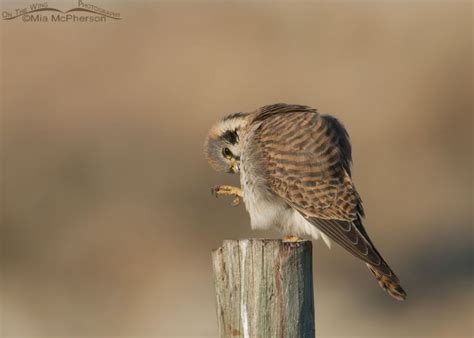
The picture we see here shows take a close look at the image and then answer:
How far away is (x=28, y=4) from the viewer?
475 inches

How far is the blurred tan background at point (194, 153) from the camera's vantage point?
10836 mm

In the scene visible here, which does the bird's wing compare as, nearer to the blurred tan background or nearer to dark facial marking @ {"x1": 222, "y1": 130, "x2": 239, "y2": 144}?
dark facial marking @ {"x1": 222, "y1": 130, "x2": 239, "y2": 144}

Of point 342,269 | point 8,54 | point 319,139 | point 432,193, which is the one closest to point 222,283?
point 319,139

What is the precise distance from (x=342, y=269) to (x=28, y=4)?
474cm

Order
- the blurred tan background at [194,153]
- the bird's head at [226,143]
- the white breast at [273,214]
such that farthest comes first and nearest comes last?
the blurred tan background at [194,153] → the bird's head at [226,143] → the white breast at [273,214]

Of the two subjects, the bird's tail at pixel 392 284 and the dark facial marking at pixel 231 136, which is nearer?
the bird's tail at pixel 392 284

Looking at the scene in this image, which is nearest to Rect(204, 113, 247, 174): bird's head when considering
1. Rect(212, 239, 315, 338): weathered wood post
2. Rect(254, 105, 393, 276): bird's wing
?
Rect(254, 105, 393, 276): bird's wing

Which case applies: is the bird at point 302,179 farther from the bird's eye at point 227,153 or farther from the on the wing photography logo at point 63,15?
the on the wing photography logo at point 63,15

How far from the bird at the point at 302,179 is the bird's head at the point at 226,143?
186 mm

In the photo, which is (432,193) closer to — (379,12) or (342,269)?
(342,269)

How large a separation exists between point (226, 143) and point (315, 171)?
2.97 ft

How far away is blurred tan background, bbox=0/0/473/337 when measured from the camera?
10836 millimetres

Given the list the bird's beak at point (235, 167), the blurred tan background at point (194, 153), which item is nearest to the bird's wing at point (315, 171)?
the bird's beak at point (235, 167)

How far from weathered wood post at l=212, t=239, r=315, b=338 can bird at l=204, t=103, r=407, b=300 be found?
3.11 feet
